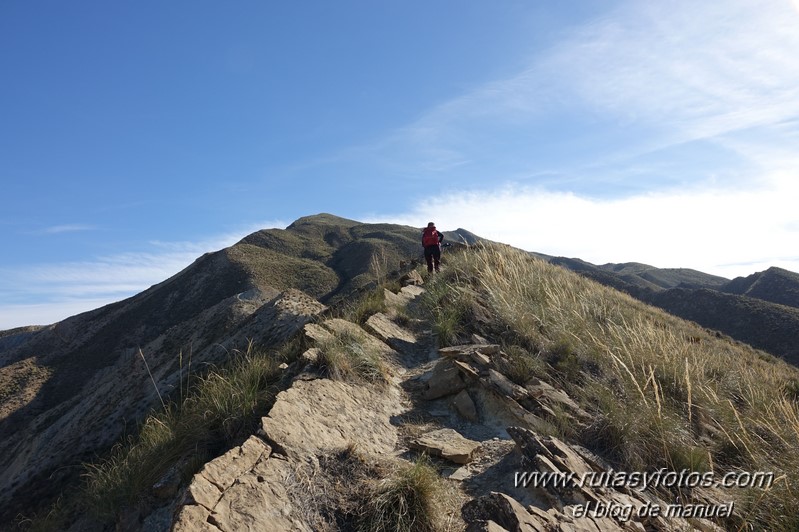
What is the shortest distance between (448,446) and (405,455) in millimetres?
474

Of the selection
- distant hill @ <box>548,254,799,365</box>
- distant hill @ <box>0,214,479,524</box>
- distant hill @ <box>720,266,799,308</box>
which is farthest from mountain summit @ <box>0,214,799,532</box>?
distant hill @ <box>720,266,799,308</box>

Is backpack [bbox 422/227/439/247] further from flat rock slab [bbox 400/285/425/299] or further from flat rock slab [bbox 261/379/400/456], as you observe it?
flat rock slab [bbox 261/379/400/456]

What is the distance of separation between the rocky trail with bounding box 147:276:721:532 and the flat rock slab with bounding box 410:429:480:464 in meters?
0.01

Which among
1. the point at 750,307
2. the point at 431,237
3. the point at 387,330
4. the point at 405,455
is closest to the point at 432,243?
the point at 431,237

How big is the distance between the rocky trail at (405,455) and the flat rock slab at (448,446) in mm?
13

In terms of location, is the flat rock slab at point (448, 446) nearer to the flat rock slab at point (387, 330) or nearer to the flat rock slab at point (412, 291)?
the flat rock slab at point (387, 330)

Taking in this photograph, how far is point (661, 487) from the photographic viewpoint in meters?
4.16

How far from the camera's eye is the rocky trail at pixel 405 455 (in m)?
3.17

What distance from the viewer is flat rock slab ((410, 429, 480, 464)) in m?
4.45

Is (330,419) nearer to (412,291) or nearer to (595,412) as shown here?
(595,412)

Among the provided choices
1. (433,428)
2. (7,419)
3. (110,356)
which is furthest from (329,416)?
(110,356)

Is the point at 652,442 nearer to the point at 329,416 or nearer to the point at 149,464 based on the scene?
the point at 329,416

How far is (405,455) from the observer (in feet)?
14.8

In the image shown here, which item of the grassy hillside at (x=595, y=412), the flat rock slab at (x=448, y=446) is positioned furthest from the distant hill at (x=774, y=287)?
the flat rock slab at (x=448, y=446)
